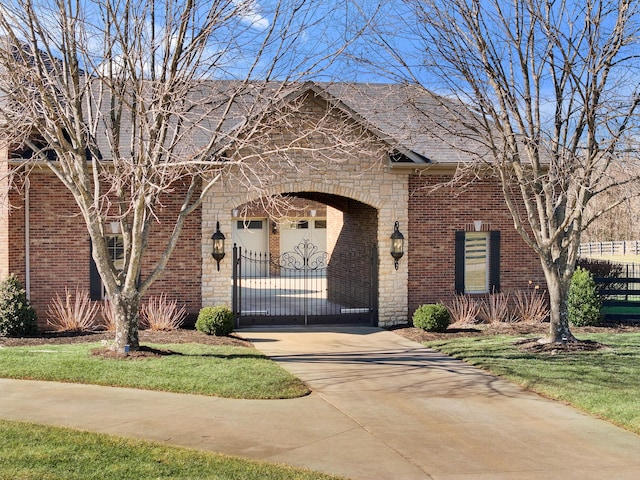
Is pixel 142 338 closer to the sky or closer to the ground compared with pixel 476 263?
closer to the ground

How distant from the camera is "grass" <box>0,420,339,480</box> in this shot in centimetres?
658

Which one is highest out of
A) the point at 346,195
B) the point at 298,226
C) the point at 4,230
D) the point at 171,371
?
the point at 346,195

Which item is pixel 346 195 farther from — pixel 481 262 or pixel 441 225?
pixel 481 262

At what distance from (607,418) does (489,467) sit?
2.78 meters

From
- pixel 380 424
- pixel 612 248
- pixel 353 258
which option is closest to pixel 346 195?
pixel 353 258

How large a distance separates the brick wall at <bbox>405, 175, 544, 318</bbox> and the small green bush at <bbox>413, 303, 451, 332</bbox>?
51.4 inches

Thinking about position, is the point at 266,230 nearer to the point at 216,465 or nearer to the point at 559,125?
the point at 559,125

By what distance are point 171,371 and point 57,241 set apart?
6.10 meters

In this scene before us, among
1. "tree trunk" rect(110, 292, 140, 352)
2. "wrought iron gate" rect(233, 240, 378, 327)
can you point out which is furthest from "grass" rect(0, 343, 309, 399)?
"wrought iron gate" rect(233, 240, 378, 327)

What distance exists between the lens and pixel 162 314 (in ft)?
52.4

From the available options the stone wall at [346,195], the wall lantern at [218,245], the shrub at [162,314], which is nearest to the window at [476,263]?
the stone wall at [346,195]

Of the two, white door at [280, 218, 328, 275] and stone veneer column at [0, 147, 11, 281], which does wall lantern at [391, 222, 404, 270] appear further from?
white door at [280, 218, 328, 275]

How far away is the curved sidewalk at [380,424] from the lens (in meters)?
7.31

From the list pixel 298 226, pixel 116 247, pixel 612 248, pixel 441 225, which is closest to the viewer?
pixel 116 247
